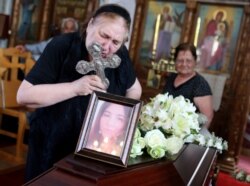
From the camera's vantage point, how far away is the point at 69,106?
1.29 metres

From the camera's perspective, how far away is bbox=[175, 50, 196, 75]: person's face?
3.01m

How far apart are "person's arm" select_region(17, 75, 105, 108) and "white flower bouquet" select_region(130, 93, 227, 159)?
0.20 m

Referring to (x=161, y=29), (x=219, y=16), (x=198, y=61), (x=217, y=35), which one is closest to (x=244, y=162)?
(x=198, y=61)

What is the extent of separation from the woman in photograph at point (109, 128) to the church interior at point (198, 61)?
3.28m

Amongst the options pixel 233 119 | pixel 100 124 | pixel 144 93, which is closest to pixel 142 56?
pixel 144 93

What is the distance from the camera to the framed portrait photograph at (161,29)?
5.61m

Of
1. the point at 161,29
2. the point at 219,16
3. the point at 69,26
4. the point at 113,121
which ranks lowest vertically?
the point at 113,121

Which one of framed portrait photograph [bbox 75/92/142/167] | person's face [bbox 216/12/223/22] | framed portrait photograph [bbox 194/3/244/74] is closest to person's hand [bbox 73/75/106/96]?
framed portrait photograph [bbox 75/92/142/167]

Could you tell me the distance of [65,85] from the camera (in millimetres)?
1184

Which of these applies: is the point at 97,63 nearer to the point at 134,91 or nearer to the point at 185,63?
the point at 134,91

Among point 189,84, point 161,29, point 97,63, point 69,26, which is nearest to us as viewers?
point 97,63

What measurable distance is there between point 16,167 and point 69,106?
2.82 meters

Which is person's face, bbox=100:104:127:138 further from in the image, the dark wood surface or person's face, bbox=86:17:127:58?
person's face, bbox=86:17:127:58

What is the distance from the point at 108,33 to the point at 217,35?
4392 mm
